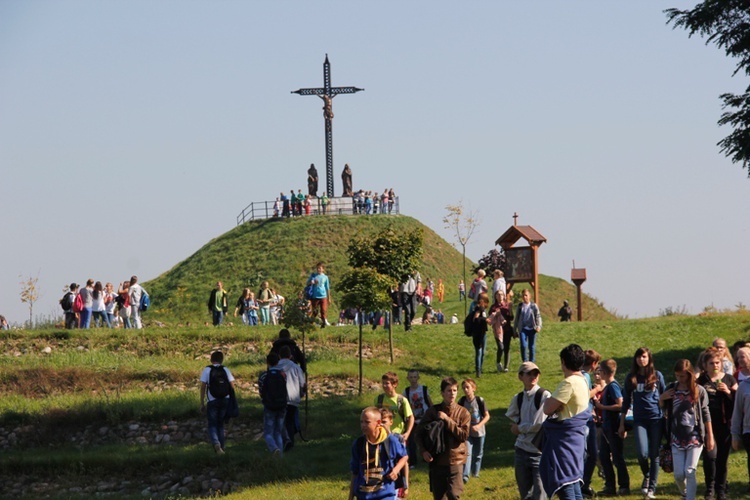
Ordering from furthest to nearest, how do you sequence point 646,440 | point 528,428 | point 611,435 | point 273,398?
point 273,398, point 611,435, point 646,440, point 528,428

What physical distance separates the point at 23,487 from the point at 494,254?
1202 inches

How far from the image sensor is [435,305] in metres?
53.6

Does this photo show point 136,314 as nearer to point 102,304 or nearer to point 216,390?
point 102,304

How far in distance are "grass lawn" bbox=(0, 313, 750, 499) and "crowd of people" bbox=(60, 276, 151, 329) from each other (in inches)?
79.9

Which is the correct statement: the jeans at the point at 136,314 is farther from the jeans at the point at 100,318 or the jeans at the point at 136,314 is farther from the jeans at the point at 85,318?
the jeans at the point at 85,318

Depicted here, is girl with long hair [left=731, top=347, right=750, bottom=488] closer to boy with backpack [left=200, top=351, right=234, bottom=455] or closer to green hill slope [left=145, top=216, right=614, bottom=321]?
boy with backpack [left=200, top=351, right=234, bottom=455]

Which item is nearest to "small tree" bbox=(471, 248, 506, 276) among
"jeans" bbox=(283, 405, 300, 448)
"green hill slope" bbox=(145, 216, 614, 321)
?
"green hill slope" bbox=(145, 216, 614, 321)

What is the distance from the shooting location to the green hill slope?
58.6 metres

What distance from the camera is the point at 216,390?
58.5 ft

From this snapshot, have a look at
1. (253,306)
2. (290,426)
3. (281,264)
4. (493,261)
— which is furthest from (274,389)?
(281,264)

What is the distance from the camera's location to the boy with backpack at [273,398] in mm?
17469

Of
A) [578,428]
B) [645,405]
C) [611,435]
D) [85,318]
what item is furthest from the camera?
[85,318]

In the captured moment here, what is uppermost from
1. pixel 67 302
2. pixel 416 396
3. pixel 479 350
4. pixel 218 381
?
pixel 67 302

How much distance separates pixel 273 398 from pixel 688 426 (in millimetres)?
7590
